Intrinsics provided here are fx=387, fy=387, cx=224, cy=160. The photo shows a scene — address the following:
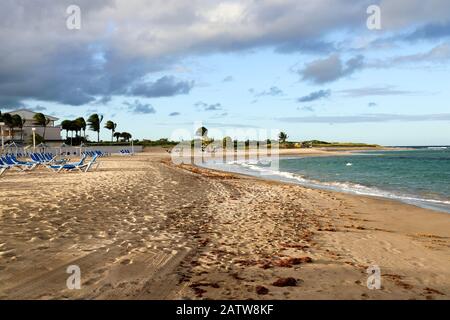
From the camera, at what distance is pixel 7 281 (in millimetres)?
3969

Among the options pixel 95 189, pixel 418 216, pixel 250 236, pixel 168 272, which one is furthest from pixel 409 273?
pixel 95 189

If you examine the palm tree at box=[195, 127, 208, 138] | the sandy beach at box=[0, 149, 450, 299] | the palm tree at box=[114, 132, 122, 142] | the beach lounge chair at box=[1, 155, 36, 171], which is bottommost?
the sandy beach at box=[0, 149, 450, 299]

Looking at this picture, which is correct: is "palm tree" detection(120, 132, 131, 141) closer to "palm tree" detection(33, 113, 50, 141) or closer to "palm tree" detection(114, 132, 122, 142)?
"palm tree" detection(114, 132, 122, 142)

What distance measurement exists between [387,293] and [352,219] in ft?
18.7

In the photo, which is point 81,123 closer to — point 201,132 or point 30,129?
point 30,129

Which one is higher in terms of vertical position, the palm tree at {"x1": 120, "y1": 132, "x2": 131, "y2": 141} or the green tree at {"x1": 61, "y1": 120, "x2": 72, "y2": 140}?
the green tree at {"x1": 61, "y1": 120, "x2": 72, "y2": 140}

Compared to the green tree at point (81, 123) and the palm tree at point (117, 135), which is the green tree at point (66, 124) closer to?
the green tree at point (81, 123)

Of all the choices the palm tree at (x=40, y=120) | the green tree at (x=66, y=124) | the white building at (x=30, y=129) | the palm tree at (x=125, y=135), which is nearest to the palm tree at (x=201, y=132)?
the palm tree at (x=125, y=135)

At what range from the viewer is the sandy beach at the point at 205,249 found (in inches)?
160

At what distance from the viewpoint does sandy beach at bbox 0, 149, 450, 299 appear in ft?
13.3

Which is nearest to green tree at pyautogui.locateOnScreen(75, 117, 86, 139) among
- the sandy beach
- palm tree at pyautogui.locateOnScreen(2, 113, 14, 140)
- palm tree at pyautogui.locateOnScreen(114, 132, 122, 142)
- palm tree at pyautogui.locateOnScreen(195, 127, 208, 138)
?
palm tree at pyautogui.locateOnScreen(114, 132, 122, 142)

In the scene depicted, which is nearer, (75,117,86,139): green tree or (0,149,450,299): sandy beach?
→ (0,149,450,299): sandy beach

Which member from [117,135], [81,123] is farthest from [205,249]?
[117,135]
